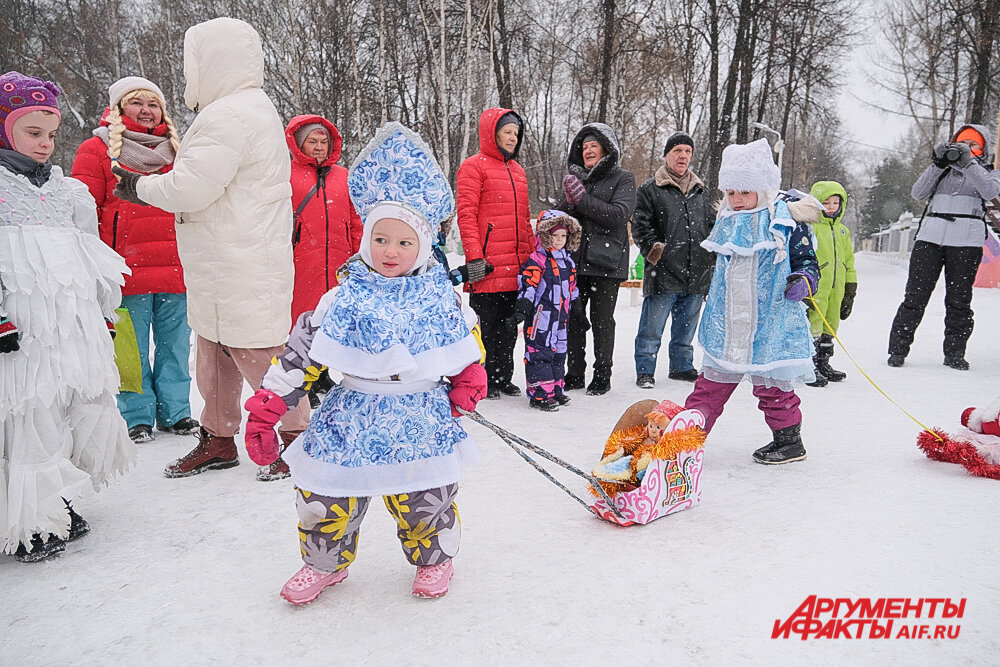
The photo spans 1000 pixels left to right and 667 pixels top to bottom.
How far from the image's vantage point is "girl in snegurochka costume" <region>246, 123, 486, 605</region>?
2.32 m

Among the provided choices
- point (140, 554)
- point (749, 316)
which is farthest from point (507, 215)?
point (140, 554)

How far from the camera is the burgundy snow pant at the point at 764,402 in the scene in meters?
3.91

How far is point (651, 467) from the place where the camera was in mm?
3113

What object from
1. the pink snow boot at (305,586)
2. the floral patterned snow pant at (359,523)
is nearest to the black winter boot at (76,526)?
the pink snow boot at (305,586)

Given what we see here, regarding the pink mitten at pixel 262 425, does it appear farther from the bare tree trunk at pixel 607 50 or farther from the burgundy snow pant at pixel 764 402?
the bare tree trunk at pixel 607 50

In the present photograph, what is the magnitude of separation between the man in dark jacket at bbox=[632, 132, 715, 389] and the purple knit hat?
451cm

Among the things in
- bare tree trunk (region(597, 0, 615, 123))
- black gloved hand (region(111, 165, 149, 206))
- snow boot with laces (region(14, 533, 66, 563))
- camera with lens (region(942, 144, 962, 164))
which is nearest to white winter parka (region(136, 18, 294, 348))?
black gloved hand (region(111, 165, 149, 206))

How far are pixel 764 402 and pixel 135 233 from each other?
405 centimetres

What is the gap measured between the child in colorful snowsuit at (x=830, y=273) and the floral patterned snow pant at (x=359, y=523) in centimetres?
453

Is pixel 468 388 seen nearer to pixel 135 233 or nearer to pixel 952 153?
pixel 135 233

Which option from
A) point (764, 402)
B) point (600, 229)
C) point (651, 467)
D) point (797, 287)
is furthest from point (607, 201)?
point (651, 467)

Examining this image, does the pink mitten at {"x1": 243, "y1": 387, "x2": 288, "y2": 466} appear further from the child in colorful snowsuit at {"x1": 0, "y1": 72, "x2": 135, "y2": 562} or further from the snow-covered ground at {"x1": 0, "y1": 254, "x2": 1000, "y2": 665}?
the child in colorful snowsuit at {"x1": 0, "y1": 72, "x2": 135, "y2": 562}

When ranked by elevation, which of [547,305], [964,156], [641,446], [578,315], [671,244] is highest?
[964,156]

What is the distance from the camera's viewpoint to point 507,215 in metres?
5.40
